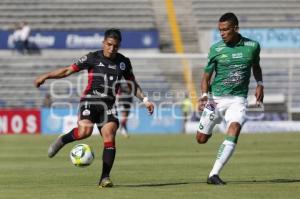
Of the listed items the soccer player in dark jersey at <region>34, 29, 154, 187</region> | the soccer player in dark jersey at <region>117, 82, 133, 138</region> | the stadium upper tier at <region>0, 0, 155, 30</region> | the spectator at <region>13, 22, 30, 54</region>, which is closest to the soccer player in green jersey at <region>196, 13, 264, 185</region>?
the soccer player in dark jersey at <region>34, 29, 154, 187</region>

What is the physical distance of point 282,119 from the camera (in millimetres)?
33062

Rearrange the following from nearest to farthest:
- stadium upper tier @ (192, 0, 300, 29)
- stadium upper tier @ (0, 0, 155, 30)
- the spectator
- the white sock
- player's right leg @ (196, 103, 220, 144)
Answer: the white sock → player's right leg @ (196, 103, 220, 144) → the spectator → stadium upper tier @ (0, 0, 155, 30) → stadium upper tier @ (192, 0, 300, 29)

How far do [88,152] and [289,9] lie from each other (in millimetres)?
29802

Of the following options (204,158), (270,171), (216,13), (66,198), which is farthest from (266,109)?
(66,198)

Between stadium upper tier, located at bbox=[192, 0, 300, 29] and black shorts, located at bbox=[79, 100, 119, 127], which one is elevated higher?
black shorts, located at bbox=[79, 100, 119, 127]

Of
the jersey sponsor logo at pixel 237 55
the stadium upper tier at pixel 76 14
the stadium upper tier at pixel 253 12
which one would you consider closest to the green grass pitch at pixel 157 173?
the jersey sponsor logo at pixel 237 55

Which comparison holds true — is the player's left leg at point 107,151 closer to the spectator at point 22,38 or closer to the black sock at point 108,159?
the black sock at point 108,159

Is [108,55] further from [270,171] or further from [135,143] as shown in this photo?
[135,143]

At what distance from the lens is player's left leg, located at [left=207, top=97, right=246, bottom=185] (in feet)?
38.9

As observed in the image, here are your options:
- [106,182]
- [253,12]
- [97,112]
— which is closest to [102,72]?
[97,112]

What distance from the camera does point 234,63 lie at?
12.3m

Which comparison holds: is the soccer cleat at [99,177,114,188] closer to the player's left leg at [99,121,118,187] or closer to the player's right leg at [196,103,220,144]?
the player's left leg at [99,121,118,187]

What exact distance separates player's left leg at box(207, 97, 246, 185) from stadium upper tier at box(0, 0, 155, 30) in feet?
89.9

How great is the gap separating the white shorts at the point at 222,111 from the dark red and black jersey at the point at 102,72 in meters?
1.36
